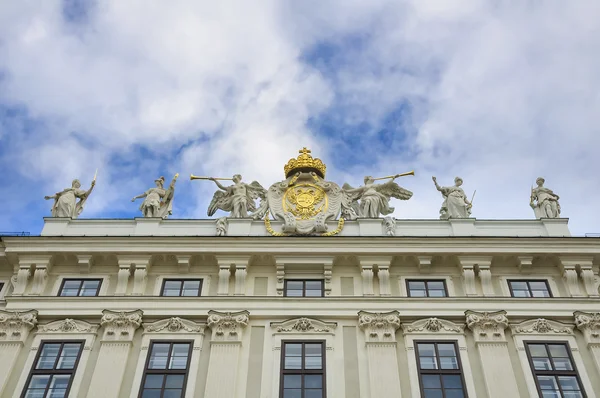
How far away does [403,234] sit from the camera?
24.2 m

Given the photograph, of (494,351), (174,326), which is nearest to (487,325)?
(494,351)

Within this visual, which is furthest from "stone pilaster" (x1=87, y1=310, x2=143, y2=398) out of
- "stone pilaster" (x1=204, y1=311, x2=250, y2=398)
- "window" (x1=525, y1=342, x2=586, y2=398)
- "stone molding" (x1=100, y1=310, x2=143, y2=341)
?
"window" (x1=525, y1=342, x2=586, y2=398)

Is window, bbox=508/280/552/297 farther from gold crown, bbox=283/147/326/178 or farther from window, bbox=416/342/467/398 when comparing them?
gold crown, bbox=283/147/326/178

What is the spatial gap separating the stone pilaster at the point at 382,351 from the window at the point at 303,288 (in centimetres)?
180

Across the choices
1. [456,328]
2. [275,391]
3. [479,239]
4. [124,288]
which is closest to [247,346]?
[275,391]

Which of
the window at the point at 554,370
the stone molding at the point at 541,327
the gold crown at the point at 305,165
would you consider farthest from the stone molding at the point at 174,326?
the window at the point at 554,370

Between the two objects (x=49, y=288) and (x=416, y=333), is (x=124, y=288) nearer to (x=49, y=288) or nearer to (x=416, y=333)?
A: (x=49, y=288)

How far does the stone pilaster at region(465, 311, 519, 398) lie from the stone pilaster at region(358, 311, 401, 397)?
7.61ft

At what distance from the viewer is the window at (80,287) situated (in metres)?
22.6

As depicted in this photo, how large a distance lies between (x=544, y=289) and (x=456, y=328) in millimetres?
3463

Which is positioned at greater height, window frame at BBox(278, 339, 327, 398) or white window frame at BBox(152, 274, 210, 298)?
white window frame at BBox(152, 274, 210, 298)

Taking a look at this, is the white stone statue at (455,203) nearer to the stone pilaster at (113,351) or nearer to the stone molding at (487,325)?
the stone molding at (487,325)

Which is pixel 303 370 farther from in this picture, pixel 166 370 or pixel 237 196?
pixel 237 196

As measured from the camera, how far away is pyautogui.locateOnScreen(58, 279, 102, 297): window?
22625 millimetres
